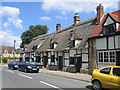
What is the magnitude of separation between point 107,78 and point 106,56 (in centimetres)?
758

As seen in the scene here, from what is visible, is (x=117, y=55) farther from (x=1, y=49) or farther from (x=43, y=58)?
(x=1, y=49)

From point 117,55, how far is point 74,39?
709cm

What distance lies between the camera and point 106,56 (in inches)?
622

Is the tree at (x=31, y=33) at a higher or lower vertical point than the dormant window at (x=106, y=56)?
higher

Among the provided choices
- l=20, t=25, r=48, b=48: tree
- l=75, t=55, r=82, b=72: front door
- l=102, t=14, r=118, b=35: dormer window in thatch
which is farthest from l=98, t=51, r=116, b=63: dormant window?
l=20, t=25, r=48, b=48: tree

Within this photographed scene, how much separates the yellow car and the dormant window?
6.32 m

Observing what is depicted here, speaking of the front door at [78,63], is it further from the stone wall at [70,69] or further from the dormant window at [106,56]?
the dormant window at [106,56]

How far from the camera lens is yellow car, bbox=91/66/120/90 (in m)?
8.15

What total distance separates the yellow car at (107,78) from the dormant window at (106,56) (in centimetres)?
632

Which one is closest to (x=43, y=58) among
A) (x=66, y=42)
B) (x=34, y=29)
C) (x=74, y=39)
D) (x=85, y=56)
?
(x=66, y=42)

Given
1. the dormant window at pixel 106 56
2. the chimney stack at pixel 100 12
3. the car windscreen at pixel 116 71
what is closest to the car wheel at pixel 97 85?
the car windscreen at pixel 116 71

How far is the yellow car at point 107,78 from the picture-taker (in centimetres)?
815

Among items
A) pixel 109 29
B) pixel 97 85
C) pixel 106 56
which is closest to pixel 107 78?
pixel 97 85

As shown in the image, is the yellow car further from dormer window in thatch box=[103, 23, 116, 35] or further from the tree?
the tree
